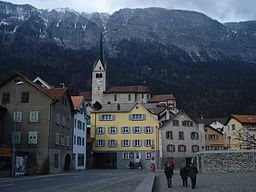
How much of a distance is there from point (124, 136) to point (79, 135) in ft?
40.1

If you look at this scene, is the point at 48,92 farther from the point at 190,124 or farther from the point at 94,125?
the point at 190,124

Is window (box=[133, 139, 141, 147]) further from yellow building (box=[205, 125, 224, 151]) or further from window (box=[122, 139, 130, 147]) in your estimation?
yellow building (box=[205, 125, 224, 151])

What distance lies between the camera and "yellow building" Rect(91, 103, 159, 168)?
231 ft

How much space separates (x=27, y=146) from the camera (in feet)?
158

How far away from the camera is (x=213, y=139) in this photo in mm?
87375

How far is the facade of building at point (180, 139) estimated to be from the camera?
70.4 meters

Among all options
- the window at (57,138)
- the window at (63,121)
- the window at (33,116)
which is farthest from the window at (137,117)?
the window at (33,116)

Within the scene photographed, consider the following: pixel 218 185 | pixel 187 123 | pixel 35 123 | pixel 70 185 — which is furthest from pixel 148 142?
pixel 70 185

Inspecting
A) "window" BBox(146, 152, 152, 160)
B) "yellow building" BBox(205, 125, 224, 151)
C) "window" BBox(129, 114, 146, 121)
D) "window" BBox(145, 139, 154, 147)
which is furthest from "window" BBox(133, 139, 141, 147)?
"yellow building" BBox(205, 125, 224, 151)

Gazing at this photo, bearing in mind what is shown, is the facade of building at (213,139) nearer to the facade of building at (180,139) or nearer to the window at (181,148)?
the facade of building at (180,139)

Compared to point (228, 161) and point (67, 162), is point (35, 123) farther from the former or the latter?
point (228, 161)

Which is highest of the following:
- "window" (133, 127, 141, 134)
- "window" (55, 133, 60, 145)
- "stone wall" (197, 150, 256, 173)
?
"window" (133, 127, 141, 134)

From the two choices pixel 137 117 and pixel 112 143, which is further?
pixel 137 117

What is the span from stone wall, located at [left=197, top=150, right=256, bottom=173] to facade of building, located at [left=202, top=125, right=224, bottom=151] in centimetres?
3962
